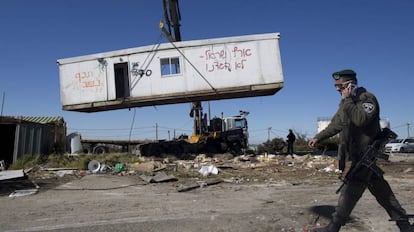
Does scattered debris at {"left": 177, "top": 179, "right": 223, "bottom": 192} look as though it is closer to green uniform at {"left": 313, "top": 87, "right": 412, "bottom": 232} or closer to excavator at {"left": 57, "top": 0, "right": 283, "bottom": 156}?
green uniform at {"left": 313, "top": 87, "right": 412, "bottom": 232}

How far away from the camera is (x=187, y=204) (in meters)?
7.26

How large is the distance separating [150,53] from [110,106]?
3.53 meters

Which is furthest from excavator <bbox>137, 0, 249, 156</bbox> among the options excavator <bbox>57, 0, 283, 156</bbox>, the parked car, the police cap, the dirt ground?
the police cap

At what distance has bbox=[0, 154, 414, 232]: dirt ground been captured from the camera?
5.55m

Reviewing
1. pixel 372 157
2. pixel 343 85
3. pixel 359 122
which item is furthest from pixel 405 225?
Result: pixel 343 85

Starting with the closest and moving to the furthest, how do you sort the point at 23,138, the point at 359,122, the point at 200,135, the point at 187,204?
the point at 359,122 → the point at 187,204 → the point at 23,138 → the point at 200,135

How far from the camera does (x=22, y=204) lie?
25.7 feet

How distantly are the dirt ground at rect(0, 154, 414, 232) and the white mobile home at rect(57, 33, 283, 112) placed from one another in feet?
22.3

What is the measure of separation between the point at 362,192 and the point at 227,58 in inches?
576

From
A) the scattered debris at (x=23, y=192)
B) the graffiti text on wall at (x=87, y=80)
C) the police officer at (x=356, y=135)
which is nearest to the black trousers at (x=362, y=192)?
the police officer at (x=356, y=135)

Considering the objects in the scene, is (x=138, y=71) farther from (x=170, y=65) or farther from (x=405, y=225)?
(x=405, y=225)

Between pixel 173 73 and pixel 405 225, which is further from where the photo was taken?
pixel 173 73

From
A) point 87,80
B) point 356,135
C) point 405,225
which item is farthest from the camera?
point 87,80

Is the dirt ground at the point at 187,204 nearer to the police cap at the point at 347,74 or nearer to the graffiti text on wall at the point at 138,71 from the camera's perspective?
the police cap at the point at 347,74
